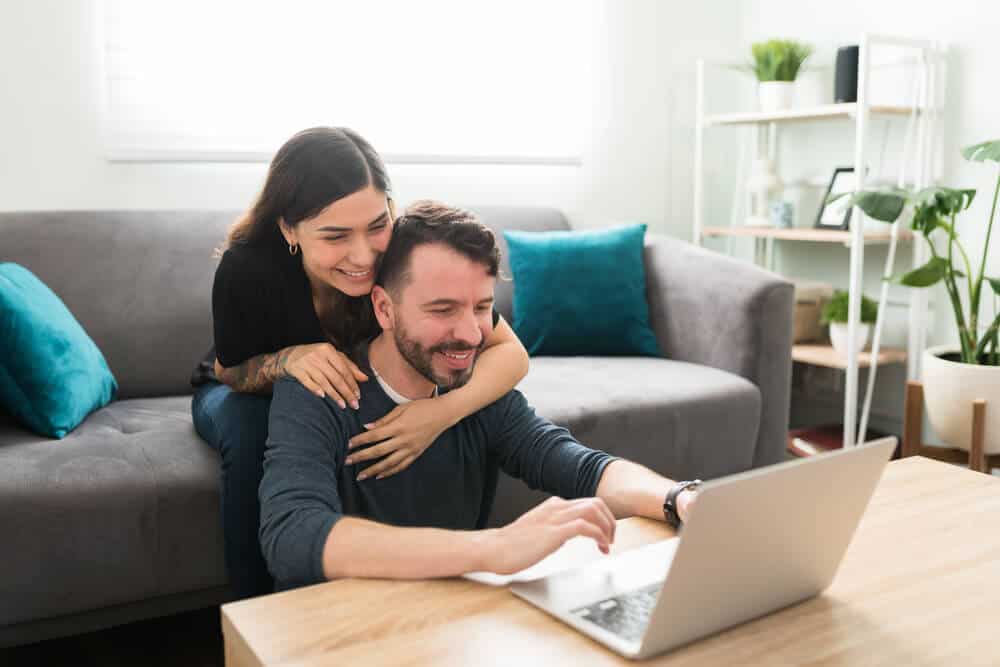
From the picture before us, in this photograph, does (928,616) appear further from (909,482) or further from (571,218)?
(571,218)

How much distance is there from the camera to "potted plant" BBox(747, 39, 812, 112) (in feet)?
10.2

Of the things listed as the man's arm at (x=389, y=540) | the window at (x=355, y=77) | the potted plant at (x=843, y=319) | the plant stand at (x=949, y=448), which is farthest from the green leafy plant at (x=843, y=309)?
the man's arm at (x=389, y=540)

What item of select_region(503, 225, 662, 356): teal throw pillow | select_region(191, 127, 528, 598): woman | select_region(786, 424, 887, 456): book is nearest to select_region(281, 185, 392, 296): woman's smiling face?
select_region(191, 127, 528, 598): woman

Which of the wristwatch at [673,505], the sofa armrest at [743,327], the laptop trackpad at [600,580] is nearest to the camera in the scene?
the laptop trackpad at [600,580]

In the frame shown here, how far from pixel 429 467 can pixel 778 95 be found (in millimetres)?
2255

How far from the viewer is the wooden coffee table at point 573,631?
2.71 feet

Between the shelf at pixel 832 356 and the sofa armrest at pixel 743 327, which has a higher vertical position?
the sofa armrest at pixel 743 327

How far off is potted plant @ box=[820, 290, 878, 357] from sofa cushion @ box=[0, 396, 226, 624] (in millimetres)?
1947

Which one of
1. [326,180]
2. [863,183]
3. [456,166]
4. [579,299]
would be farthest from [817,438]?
[326,180]

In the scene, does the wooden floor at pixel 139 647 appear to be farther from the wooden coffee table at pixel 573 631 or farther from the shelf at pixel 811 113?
the shelf at pixel 811 113

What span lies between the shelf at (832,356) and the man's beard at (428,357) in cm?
198

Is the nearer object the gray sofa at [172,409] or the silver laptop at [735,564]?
the silver laptop at [735,564]

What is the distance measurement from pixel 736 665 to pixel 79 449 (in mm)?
1194

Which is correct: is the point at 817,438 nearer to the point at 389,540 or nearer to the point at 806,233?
the point at 806,233
